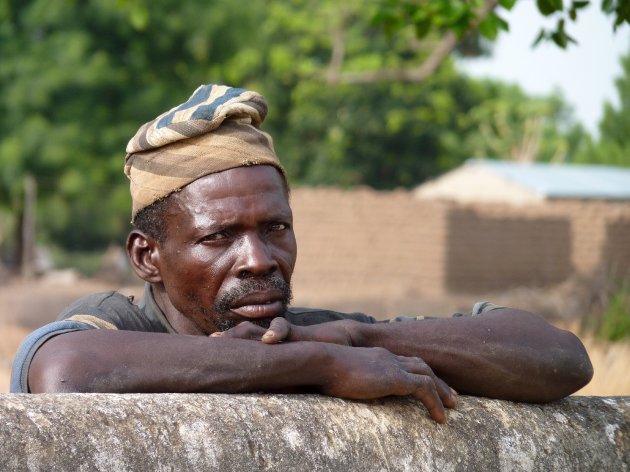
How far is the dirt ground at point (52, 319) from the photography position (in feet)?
21.5

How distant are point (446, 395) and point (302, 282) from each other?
16.1 meters

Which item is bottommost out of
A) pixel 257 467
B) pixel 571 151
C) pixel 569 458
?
pixel 571 151

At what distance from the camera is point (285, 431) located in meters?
1.78

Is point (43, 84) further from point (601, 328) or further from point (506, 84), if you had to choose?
point (506, 84)

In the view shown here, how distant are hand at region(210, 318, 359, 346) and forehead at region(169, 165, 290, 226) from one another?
32 cm

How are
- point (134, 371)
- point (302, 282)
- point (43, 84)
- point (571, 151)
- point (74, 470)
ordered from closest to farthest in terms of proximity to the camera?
point (74, 470)
point (134, 371)
point (302, 282)
point (43, 84)
point (571, 151)

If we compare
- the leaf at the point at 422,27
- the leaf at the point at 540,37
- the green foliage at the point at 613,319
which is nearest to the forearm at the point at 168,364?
the leaf at the point at 540,37

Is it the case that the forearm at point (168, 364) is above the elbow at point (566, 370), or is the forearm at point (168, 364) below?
above

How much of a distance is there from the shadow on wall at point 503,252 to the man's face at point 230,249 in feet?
53.1

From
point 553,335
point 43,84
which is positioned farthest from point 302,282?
point 553,335

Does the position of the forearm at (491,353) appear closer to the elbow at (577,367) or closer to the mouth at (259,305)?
the elbow at (577,367)

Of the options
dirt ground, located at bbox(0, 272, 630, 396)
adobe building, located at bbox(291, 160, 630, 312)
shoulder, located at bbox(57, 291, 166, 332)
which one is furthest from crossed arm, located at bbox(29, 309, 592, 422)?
adobe building, located at bbox(291, 160, 630, 312)

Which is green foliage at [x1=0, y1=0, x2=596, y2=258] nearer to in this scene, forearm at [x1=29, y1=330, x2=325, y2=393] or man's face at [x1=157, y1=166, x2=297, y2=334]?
man's face at [x1=157, y1=166, x2=297, y2=334]

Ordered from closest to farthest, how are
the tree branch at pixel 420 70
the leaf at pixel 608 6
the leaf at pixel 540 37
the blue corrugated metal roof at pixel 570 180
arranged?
the leaf at pixel 608 6 < the leaf at pixel 540 37 < the tree branch at pixel 420 70 < the blue corrugated metal roof at pixel 570 180
